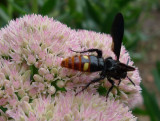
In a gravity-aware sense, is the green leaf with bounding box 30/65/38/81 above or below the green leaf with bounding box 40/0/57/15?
below

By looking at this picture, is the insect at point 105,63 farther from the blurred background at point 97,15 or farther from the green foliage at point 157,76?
the green foliage at point 157,76

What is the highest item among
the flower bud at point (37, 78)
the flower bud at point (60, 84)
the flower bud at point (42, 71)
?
the flower bud at point (42, 71)

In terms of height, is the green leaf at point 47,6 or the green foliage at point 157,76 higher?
the green leaf at point 47,6

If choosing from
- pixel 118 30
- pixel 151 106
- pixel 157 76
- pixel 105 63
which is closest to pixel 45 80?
pixel 105 63

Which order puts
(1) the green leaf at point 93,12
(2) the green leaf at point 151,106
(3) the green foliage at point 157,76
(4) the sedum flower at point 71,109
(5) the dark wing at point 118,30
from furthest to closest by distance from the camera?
1. (1) the green leaf at point 93,12
2. (3) the green foliage at point 157,76
3. (2) the green leaf at point 151,106
4. (5) the dark wing at point 118,30
5. (4) the sedum flower at point 71,109

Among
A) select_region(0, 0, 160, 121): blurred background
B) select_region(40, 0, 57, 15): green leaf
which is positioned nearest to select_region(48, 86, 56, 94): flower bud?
select_region(0, 0, 160, 121): blurred background

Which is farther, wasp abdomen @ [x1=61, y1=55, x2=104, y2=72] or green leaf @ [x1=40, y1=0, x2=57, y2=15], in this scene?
green leaf @ [x1=40, y1=0, x2=57, y2=15]

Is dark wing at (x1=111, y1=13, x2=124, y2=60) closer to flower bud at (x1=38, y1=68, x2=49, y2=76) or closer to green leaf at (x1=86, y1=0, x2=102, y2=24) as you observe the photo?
flower bud at (x1=38, y1=68, x2=49, y2=76)

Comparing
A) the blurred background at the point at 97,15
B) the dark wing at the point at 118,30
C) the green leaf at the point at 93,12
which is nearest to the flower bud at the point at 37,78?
the dark wing at the point at 118,30

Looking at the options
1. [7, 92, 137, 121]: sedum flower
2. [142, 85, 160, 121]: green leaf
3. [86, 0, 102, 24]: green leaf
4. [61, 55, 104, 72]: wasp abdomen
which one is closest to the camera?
[7, 92, 137, 121]: sedum flower
